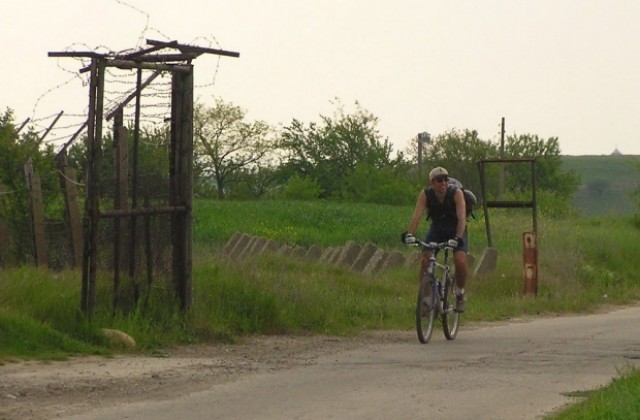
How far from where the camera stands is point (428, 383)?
10492mm

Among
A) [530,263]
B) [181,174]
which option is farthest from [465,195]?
[530,263]

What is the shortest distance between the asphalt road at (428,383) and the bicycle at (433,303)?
17cm

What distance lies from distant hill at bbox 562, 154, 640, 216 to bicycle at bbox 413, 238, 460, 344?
13629 cm

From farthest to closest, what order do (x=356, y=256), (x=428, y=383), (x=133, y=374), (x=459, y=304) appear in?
(x=356, y=256) < (x=459, y=304) < (x=133, y=374) < (x=428, y=383)

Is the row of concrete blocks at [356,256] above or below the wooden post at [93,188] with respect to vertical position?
below

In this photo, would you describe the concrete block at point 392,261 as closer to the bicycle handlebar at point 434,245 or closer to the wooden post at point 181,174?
the bicycle handlebar at point 434,245

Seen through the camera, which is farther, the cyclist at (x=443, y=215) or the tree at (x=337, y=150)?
the tree at (x=337, y=150)

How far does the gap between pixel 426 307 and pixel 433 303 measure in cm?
15

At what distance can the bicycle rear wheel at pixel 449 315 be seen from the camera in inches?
563

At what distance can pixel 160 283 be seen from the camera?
13.8 meters

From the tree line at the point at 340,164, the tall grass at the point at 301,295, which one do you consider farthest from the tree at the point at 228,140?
the tall grass at the point at 301,295

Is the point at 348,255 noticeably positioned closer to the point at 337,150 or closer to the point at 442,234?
A: the point at 442,234

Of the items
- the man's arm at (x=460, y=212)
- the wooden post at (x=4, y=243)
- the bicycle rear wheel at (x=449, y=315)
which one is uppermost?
the man's arm at (x=460, y=212)

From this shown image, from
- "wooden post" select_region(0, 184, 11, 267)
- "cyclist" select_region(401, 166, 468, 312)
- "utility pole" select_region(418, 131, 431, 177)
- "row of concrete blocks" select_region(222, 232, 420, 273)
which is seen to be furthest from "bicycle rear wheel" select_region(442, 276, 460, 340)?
"utility pole" select_region(418, 131, 431, 177)
